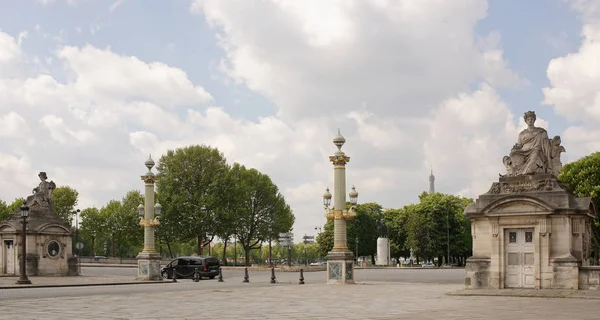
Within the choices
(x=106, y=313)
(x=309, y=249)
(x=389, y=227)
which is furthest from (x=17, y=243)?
(x=309, y=249)

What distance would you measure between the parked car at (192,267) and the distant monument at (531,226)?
2348 cm

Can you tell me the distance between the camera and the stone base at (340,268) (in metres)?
36.1

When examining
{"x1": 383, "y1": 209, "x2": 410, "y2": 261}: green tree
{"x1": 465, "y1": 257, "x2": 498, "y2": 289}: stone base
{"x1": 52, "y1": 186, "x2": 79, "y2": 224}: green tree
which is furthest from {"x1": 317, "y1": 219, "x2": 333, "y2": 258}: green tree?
{"x1": 465, "y1": 257, "x2": 498, "y2": 289}: stone base

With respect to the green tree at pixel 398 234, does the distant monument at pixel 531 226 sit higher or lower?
higher

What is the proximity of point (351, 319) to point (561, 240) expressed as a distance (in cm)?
1336

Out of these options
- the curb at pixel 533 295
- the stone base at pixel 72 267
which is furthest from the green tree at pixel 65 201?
the curb at pixel 533 295

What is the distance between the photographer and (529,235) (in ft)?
88.1

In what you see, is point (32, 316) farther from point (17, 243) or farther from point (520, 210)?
point (17, 243)

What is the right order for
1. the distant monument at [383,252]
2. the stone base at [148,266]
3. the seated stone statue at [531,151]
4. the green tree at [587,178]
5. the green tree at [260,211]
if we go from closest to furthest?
the seated stone statue at [531,151]
the stone base at [148,266]
the green tree at [587,178]
the green tree at [260,211]
the distant monument at [383,252]

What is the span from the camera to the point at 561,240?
26.1 m

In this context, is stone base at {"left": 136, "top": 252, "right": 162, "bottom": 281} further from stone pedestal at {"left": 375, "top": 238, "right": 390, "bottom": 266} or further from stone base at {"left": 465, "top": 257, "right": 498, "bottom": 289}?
stone pedestal at {"left": 375, "top": 238, "right": 390, "bottom": 266}

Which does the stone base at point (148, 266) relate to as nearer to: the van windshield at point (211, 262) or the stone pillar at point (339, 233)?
the van windshield at point (211, 262)

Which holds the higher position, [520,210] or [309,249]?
[520,210]

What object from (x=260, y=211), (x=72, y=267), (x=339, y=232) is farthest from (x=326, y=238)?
(x=339, y=232)
